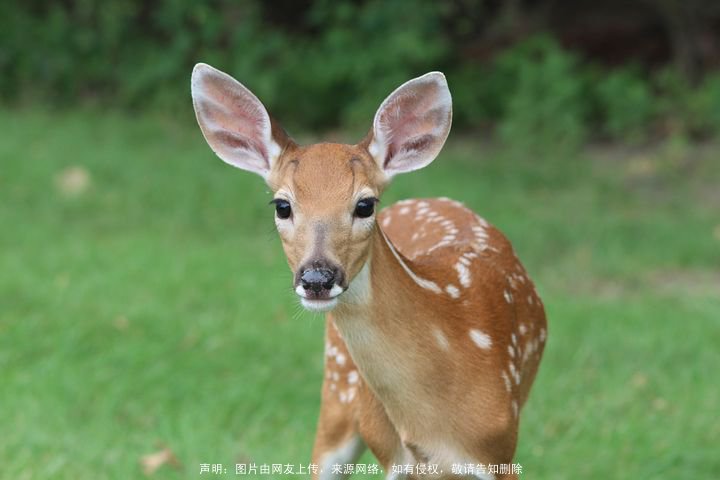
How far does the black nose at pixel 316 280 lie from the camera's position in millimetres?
2633

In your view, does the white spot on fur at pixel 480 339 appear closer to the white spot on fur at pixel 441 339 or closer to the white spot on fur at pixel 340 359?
the white spot on fur at pixel 441 339

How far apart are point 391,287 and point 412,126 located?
0.41m

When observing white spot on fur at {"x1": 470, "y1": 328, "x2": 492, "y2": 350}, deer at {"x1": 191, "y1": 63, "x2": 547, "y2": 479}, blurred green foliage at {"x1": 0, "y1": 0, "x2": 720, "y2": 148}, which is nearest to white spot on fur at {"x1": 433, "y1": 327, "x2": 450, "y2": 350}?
deer at {"x1": 191, "y1": 63, "x2": 547, "y2": 479}

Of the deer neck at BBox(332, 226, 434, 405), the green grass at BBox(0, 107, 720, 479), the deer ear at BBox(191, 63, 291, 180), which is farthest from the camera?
the green grass at BBox(0, 107, 720, 479)

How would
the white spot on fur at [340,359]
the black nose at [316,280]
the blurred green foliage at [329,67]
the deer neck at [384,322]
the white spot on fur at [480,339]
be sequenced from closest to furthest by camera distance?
the black nose at [316,280] < the deer neck at [384,322] < the white spot on fur at [480,339] < the white spot on fur at [340,359] < the blurred green foliage at [329,67]

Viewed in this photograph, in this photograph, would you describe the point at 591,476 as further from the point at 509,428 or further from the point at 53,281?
the point at 53,281

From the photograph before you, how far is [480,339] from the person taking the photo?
319 centimetres

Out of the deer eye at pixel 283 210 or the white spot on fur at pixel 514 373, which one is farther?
the white spot on fur at pixel 514 373

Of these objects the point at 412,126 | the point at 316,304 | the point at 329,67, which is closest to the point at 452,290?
the point at 412,126

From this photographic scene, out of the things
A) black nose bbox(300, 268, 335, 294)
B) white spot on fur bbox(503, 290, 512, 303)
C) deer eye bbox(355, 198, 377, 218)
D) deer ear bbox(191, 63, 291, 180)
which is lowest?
white spot on fur bbox(503, 290, 512, 303)

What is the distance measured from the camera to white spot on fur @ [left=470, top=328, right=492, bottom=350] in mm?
3176

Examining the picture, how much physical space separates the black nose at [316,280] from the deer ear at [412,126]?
47 centimetres

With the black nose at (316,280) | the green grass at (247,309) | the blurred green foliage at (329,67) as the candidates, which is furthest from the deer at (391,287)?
the blurred green foliage at (329,67)

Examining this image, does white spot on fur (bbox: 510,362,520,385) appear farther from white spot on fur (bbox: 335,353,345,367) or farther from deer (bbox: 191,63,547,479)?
white spot on fur (bbox: 335,353,345,367)
